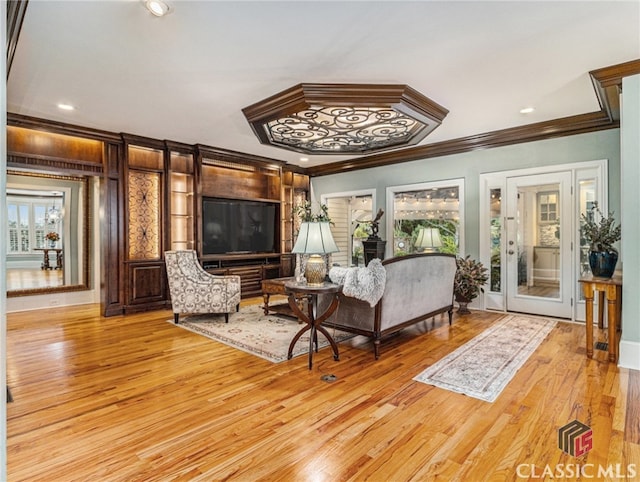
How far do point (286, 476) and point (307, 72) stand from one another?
303 cm

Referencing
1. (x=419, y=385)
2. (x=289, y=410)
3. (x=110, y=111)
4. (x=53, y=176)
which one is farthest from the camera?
(x=53, y=176)

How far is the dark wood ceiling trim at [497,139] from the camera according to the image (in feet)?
14.4

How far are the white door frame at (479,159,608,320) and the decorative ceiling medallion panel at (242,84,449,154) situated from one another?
4.60 ft

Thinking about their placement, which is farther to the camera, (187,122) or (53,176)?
(53,176)

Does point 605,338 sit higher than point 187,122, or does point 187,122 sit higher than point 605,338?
point 187,122

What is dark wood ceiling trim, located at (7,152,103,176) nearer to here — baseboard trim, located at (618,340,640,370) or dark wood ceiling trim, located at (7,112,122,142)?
dark wood ceiling trim, located at (7,112,122,142)

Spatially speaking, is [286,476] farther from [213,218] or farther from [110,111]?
[213,218]

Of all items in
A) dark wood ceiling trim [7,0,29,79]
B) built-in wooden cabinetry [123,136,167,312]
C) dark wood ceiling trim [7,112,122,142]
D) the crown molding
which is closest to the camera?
dark wood ceiling trim [7,0,29,79]

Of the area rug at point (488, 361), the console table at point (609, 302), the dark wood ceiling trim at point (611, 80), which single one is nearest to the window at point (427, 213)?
the area rug at point (488, 361)

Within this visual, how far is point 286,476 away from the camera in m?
1.71

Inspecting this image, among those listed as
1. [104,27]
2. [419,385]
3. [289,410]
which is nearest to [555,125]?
[419,385]

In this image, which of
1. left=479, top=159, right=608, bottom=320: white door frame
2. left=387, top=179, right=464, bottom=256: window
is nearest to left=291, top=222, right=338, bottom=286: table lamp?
left=387, top=179, right=464, bottom=256: window

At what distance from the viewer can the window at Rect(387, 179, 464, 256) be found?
18.8 ft
